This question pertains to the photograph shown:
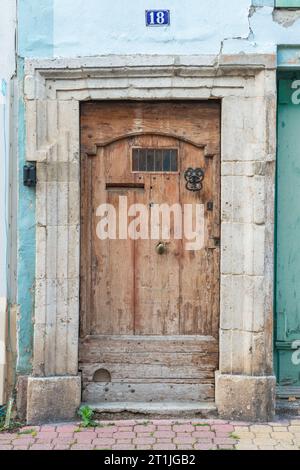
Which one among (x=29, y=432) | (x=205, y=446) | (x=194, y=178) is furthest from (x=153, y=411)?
(x=194, y=178)

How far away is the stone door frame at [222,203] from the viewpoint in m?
5.91

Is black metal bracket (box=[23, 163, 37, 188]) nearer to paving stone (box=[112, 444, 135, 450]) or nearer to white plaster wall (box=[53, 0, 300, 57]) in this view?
white plaster wall (box=[53, 0, 300, 57])

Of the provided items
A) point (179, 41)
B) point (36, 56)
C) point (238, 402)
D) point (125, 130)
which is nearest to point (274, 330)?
point (238, 402)

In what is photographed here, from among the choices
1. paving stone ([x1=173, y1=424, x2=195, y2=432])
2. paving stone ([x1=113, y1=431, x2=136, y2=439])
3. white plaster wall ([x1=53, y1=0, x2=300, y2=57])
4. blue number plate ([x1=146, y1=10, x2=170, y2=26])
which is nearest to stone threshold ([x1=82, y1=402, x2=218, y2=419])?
paving stone ([x1=173, y1=424, x2=195, y2=432])

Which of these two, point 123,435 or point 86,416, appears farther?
point 86,416

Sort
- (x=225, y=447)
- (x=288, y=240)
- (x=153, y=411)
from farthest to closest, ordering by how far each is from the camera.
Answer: (x=288, y=240) < (x=153, y=411) < (x=225, y=447)

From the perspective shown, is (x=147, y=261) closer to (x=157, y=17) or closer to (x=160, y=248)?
(x=160, y=248)

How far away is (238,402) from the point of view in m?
5.92

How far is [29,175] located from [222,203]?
1602mm

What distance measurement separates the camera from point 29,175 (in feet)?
19.5

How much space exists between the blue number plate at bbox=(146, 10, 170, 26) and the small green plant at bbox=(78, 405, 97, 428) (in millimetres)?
3182

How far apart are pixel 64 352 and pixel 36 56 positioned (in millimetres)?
2446

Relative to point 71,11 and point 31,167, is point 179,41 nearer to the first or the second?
point 71,11

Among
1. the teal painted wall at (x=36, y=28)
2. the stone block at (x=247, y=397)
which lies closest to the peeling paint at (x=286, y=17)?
the teal painted wall at (x=36, y=28)
